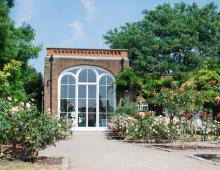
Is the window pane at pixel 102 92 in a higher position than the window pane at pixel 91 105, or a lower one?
higher

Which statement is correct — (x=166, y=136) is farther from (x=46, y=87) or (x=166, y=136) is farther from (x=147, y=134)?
(x=46, y=87)

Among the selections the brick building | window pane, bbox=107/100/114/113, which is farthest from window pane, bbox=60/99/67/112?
window pane, bbox=107/100/114/113

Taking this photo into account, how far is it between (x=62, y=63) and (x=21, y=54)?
20.8ft

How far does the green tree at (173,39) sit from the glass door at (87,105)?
299 inches

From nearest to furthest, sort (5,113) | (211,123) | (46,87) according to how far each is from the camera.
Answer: (5,113) → (211,123) → (46,87)

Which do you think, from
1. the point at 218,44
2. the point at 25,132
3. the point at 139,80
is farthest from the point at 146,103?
the point at 25,132

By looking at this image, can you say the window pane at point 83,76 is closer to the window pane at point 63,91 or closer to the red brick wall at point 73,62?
the red brick wall at point 73,62

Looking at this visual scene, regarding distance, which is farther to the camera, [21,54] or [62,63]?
[62,63]

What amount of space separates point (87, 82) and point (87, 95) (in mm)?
835

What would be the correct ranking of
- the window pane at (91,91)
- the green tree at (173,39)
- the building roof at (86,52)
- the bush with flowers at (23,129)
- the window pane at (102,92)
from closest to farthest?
the bush with flowers at (23,129)
the building roof at (86,52)
the window pane at (91,91)
the window pane at (102,92)
the green tree at (173,39)

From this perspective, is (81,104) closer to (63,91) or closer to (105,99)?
(63,91)

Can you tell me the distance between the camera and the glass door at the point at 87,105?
33.5 m

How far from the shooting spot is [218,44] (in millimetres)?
43656

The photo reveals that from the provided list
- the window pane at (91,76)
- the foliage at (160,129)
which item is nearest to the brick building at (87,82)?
the window pane at (91,76)
